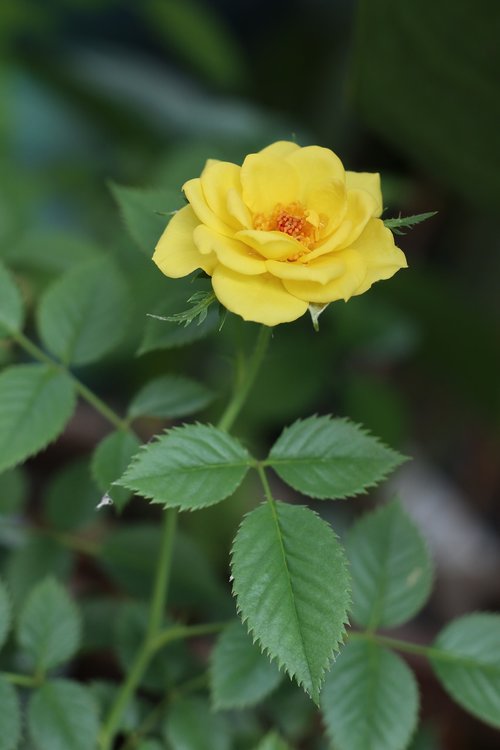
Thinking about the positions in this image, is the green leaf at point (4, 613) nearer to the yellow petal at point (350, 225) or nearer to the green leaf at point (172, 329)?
the green leaf at point (172, 329)

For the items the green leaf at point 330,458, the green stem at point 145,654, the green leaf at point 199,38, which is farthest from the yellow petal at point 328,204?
the green leaf at point 199,38

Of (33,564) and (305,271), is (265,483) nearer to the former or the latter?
(305,271)

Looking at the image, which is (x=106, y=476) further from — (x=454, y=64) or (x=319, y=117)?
(x=319, y=117)

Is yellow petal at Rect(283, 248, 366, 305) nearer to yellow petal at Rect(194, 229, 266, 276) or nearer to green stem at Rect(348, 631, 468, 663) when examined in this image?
yellow petal at Rect(194, 229, 266, 276)

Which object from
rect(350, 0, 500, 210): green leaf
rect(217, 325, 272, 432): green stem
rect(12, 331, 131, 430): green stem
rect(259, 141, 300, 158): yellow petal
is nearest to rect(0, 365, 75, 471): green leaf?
rect(12, 331, 131, 430): green stem

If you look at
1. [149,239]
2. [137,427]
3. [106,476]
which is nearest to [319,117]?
[137,427]
